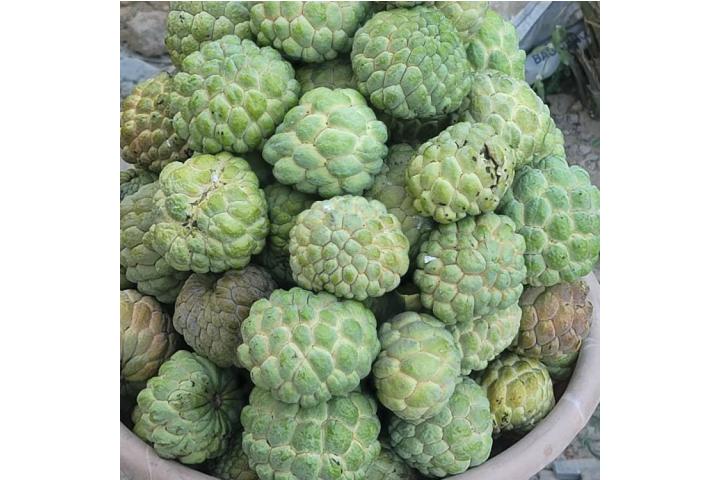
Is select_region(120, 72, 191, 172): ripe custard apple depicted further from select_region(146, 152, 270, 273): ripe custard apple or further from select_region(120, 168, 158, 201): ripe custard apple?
select_region(146, 152, 270, 273): ripe custard apple

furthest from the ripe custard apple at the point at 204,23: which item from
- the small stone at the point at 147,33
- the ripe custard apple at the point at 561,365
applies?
the small stone at the point at 147,33

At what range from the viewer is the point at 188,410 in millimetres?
1333

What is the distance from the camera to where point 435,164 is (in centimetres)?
124

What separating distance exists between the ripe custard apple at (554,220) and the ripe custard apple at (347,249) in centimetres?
28

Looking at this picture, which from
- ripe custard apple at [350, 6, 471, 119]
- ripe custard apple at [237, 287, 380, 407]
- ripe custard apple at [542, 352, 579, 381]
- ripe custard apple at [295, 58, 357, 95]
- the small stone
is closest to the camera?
ripe custard apple at [237, 287, 380, 407]

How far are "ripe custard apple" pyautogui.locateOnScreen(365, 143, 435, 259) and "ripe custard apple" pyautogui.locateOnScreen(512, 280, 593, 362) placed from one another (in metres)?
0.31

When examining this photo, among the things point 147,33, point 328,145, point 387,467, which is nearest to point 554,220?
point 328,145

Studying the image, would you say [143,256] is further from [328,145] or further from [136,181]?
[328,145]

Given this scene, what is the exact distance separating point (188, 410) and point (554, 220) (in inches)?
31.7

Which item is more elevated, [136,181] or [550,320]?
[550,320]

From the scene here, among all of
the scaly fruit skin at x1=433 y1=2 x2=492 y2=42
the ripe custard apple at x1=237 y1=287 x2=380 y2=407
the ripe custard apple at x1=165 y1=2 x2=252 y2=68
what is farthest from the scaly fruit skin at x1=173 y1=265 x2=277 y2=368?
the scaly fruit skin at x1=433 y1=2 x2=492 y2=42

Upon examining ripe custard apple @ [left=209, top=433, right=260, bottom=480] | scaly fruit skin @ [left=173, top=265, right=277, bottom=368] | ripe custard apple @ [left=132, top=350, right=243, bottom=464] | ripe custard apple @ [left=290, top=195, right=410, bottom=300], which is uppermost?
ripe custard apple @ [left=290, top=195, right=410, bottom=300]

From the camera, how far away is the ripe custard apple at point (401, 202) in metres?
1.32

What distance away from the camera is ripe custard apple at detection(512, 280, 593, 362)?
1.47 meters
